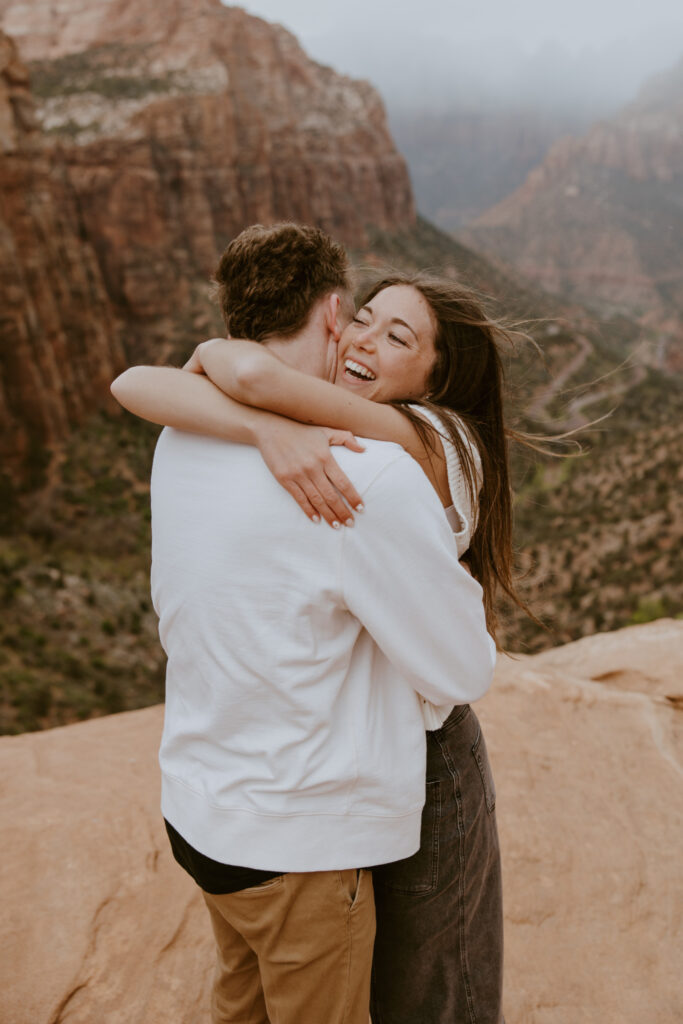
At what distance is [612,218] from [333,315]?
144m

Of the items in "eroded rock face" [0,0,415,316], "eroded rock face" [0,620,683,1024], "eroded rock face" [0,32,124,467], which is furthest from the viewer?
"eroded rock face" [0,0,415,316]

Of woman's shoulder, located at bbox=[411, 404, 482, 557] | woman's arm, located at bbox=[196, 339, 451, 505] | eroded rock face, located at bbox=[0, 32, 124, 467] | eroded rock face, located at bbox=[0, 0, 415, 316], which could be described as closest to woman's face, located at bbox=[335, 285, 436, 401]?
woman's shoulder, located at bbox=[411, 404, 482, 557]

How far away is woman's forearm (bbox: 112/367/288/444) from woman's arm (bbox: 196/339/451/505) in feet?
0.09

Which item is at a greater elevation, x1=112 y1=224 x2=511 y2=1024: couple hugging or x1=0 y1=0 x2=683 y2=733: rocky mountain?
x1=112 y1=224 x2=511 y2=1024: couple hugging

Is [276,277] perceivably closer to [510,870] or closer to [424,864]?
[424,864]

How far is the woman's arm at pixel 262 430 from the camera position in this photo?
1.28 metres

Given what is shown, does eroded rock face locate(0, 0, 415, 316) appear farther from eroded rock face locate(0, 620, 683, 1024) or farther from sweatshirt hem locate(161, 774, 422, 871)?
sweatshirt hem locate(161, 774, 422, 871)

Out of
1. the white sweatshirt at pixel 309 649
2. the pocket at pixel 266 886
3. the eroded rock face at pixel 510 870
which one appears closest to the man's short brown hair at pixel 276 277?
the white sweatshirt at pixel 309 649

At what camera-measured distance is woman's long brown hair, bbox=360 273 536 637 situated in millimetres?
1830

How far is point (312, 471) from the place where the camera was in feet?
4.22

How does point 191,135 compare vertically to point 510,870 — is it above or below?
above

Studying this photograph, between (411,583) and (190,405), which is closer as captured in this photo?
(411,583)

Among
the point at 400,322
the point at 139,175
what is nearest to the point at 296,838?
the point at 400,322

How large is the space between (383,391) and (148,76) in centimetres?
4393
